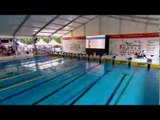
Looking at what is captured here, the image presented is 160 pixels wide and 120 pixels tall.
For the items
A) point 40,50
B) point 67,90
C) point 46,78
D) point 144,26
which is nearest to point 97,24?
point 144,26

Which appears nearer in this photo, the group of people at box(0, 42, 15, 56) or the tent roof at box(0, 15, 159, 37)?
the tent roof at box(0, 15, 159, 37)

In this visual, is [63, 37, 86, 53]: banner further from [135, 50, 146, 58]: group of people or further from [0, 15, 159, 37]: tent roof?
[135, 50, 146, 58]: group of people

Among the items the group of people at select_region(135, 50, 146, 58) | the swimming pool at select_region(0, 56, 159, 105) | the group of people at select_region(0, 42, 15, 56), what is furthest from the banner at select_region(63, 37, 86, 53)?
the swimming pool at select_region(0, 56, 159, 105)

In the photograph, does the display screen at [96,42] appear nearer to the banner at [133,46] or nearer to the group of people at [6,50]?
the banner at [133,46]

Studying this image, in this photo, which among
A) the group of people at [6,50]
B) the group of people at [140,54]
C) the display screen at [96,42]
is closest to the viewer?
the group of people at [140,54]

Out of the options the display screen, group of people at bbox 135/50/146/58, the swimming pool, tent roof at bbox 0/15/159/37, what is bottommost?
the swimming pool

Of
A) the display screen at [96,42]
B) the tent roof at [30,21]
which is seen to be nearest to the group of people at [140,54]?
the tent roof at [30,21]

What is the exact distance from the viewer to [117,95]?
460cm

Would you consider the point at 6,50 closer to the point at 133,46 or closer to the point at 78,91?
the point at 78,91
